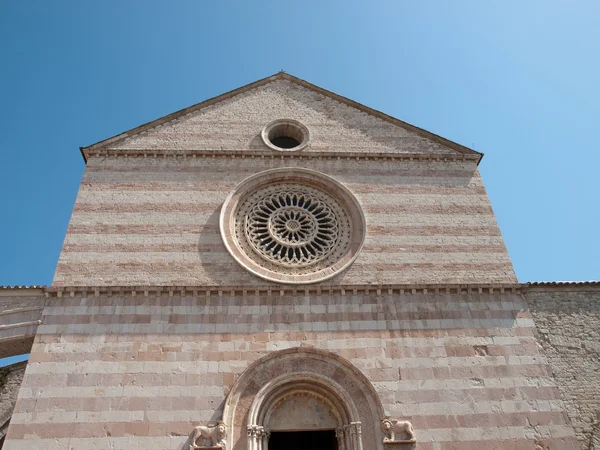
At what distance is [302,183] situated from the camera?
36.8ft

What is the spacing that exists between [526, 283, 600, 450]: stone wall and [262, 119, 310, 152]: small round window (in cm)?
622

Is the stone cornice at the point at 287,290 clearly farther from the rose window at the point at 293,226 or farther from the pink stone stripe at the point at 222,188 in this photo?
the pink stone stripe at the point at 222,188

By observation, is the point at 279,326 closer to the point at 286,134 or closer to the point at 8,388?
the point at 286,134

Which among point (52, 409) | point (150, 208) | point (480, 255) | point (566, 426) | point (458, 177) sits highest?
point (458, 177)

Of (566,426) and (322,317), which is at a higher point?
(322,317)

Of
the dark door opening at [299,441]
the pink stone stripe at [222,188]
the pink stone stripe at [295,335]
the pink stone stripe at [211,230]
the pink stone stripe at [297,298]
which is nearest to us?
the pink stone stripe at [295,335]

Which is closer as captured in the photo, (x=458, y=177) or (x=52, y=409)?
(x=52, y=409)

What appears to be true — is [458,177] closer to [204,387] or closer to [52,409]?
[204,387]

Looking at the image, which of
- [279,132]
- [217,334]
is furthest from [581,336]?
[279,132]

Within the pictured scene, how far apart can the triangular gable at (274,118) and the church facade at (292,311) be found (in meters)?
0.08

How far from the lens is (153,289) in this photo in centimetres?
912

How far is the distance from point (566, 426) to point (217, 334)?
20.5 feet

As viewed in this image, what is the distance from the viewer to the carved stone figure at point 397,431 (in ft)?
25.9

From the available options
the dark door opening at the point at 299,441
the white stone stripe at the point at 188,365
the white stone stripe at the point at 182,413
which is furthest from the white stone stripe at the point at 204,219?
the dark door opening at the point at 299,441
